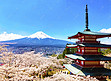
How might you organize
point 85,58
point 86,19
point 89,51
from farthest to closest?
1. point 86,19
2. point 89,51
3. point 85,58

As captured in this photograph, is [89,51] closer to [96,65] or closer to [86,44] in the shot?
[86,44]

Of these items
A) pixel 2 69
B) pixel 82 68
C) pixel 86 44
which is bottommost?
pixel 82 68

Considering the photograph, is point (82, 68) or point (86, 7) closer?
→ point (82, 68)

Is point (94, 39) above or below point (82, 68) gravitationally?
above

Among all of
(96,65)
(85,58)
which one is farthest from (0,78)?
(96,65)

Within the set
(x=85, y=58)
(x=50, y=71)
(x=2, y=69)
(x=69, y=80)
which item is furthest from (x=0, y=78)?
(x=50, y=71)

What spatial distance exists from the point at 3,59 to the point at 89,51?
809cm

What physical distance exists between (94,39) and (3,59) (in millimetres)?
8906

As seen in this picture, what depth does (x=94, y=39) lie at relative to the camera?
8.76 meters

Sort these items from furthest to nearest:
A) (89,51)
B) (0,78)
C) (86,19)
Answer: (86,19), (89,51), (0,78)

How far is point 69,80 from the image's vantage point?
402cm

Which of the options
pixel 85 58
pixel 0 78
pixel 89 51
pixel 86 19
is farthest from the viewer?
pixel 86 19

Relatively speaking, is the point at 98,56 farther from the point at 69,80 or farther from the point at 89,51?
the point at 69,80

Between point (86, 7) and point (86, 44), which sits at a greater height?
point (86, 7)
